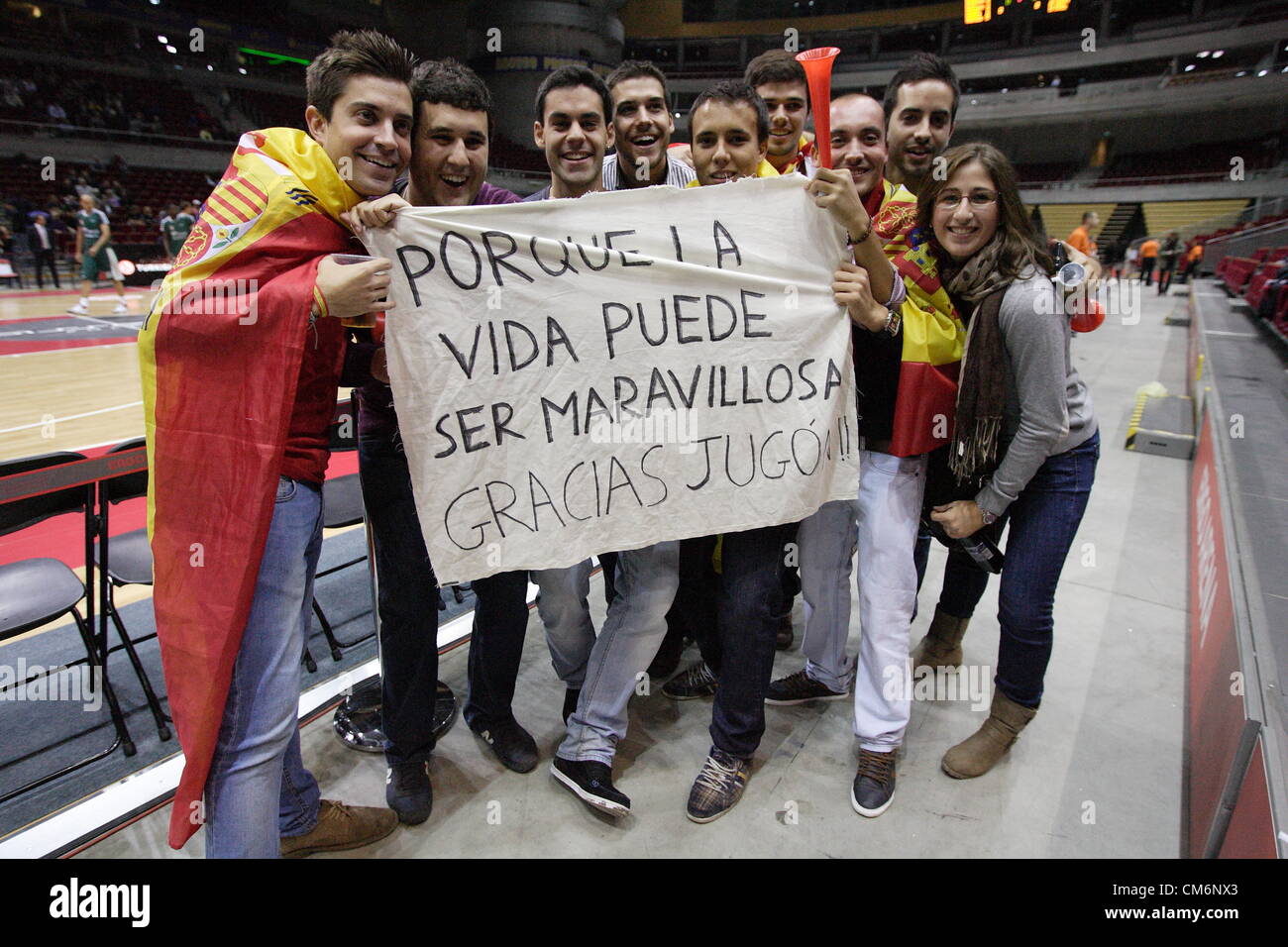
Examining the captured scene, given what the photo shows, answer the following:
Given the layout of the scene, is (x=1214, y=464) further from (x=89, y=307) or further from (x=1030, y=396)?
(x=89, y=307)

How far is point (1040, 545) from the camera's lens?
6.45 ft

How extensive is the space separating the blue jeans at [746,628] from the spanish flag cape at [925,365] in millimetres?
446

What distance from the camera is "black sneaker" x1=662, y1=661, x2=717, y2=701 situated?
2510 mm

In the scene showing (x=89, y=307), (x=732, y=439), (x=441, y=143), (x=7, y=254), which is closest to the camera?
(x=441, y=143)

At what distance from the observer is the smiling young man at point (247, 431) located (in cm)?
137

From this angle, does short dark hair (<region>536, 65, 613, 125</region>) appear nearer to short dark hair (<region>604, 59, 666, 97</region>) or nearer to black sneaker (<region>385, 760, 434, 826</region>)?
short dark hair (<region>604, 59, 666, 97</region>)

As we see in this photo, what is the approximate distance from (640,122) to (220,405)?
1592 millimetres

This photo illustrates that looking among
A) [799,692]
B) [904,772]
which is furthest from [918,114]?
[904,772]

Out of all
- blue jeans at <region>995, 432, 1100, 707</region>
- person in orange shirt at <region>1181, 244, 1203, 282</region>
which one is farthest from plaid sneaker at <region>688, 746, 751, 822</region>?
person in orange shirt at <region>1181, 244, 1203, 282</region>

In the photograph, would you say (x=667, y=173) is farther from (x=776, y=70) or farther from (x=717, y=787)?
(x=717, y=787)

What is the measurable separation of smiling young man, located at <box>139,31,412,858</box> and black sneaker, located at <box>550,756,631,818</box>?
0.78 metres

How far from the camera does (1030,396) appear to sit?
1800 millimetres

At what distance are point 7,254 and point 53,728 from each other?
54.1ft
